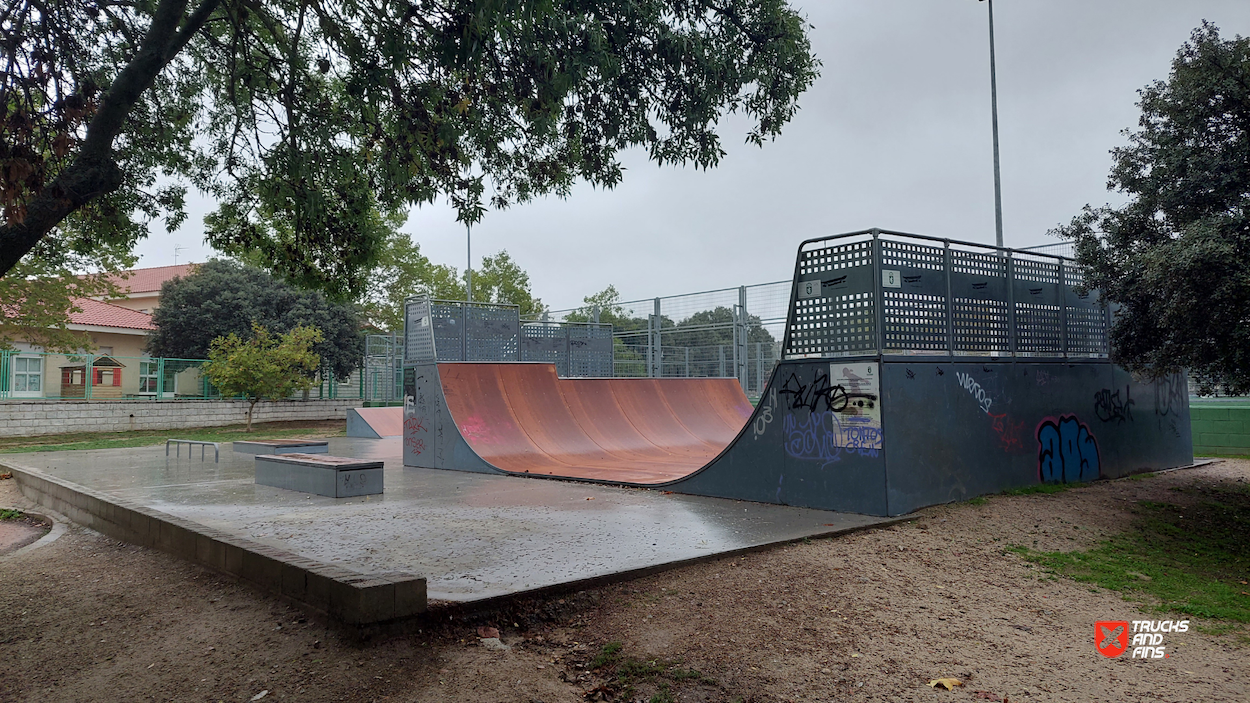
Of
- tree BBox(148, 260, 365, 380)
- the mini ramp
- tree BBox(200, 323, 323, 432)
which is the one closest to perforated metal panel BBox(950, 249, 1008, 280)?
the mini ramp

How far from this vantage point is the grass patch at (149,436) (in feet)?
59.7

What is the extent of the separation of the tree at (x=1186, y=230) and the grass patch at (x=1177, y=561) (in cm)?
161

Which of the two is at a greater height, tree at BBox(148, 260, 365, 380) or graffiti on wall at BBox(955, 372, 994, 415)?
tree at BBox(148, 260, 365, 380)

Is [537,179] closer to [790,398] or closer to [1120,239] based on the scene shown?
[790,398]

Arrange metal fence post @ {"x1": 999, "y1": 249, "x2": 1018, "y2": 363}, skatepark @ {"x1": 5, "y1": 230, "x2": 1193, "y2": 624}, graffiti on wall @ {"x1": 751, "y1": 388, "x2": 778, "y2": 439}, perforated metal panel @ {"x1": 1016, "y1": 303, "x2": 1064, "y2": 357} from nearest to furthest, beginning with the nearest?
skatepark @ {"x1": 5, "y1": 230, "x2": 1193, "y2": 624}
graffiti on wall @ {"x1": 751, "y1": 388, "x2": 778, "y2": 439}
metal fence post @ {"x1": 999, "y1": 249, "x2": 1018, "y2": 363}
perforated metal panel @ {"x1": 1016, "y1": 303, "x2": 1064, "y2": 357}

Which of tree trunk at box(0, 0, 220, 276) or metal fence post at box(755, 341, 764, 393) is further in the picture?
metal fence post at box(755, 341, 764, 393)

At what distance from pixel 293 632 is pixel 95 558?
3514 mm

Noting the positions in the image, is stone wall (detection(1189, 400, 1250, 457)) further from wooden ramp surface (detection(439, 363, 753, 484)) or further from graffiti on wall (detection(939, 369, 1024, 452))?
wooden ramp surface (detection(439, 363, 753, 484))

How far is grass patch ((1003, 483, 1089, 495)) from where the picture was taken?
8867 mm

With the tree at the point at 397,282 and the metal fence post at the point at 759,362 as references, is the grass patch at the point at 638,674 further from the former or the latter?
the tree at the point at 397,282

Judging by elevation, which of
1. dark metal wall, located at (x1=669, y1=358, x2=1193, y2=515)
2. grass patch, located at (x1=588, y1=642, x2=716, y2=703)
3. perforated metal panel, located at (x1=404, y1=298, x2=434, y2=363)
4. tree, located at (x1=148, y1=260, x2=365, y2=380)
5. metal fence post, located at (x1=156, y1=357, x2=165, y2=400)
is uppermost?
tree, located at (x1=148, y1=260, x2=365, y2=380)

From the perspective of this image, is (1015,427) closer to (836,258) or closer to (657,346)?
(836,258)

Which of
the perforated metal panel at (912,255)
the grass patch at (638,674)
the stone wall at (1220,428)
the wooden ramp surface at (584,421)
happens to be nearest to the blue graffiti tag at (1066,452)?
the perforated metal panel at (912,255)

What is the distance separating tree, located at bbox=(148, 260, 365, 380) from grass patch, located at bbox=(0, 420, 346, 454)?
14.8 feet
